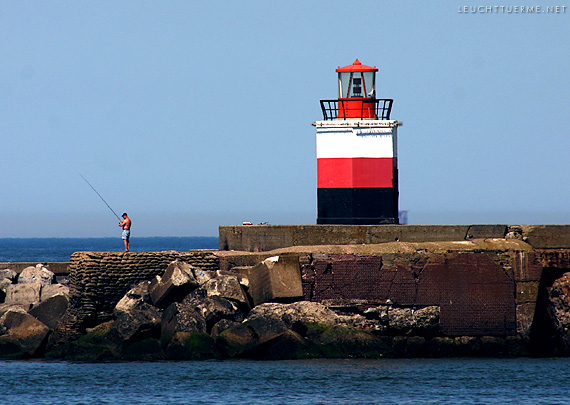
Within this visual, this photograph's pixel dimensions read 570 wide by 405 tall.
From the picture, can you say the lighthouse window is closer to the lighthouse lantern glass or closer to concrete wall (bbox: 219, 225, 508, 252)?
the lighthouse lantern glass

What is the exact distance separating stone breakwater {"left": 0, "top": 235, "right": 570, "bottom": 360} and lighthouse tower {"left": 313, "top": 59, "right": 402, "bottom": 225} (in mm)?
2001

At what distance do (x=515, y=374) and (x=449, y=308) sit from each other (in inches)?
69.0

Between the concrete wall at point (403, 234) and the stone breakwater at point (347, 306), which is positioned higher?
the concrete wall at point (403, 234)

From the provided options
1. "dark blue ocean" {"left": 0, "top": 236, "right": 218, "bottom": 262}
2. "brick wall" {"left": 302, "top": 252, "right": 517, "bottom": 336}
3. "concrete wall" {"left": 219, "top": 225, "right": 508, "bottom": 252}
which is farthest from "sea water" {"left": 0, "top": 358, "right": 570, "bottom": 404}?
"dark blue ocean" {"left": 0, "top": 236, "right": 218, "bottom": 262}

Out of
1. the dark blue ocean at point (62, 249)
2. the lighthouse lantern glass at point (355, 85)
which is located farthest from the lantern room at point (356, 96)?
the dark blue ocean at point (62, 249)

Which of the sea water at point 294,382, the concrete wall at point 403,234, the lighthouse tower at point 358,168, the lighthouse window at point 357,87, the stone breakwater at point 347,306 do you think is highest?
the lighthouse window at point 357,87

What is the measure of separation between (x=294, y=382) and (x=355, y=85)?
7.14 metres

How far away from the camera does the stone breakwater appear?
47.4 feet

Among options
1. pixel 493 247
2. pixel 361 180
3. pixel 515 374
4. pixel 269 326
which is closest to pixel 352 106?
pixel 361 180

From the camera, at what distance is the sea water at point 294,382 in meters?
12.2

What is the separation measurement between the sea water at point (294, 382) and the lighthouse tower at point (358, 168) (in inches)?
147

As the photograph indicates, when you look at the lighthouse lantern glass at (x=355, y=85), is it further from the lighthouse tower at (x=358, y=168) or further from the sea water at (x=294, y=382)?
the sea water at (x=294, y=382)

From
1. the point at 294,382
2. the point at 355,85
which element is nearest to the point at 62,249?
the point at 355,85

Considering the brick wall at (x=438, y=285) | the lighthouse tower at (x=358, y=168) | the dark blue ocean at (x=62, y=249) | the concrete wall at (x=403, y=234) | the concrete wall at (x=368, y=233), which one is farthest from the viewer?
the dark blue ocean at (x=62, y=249)
